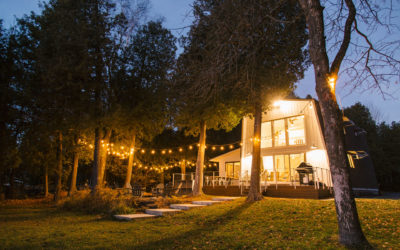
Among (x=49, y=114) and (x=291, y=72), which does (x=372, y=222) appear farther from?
(x=49, y=114)

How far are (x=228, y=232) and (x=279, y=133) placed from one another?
38.2 ft

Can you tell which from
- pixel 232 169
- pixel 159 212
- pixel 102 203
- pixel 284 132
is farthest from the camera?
pixel 232 169

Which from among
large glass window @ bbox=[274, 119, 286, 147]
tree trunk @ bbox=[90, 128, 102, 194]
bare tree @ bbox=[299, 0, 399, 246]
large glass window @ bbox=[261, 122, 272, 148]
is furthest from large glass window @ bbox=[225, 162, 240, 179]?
bare tree @ bbox=[299, 0, 399, 246]

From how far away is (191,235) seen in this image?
6.09 meters

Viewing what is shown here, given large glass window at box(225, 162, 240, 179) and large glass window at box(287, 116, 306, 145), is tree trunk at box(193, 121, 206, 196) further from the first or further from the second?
large glass window at box(225, 162, 240, 179)

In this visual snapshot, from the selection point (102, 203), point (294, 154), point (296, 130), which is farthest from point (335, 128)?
point (296, 130)

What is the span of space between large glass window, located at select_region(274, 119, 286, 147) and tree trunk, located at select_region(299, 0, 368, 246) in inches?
452

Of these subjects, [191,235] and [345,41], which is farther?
[191,235]

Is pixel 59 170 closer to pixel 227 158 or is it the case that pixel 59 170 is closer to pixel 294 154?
pixel 227 158

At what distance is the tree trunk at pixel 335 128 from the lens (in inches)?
176

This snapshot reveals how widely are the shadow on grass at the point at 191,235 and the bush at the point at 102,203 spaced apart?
3.79 meters

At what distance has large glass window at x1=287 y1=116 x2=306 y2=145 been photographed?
1580cm

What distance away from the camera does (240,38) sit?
5.36 metres

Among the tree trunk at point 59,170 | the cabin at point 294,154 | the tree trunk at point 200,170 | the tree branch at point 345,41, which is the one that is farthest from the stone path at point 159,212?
the tree trunk at point 59,170
